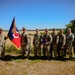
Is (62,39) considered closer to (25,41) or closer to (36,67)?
(25,41)

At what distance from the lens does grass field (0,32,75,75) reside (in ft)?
31.3

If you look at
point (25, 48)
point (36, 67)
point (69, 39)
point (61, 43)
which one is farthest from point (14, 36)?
point (69, 39)

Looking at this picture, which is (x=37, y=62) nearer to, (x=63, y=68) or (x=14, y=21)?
(x=63, y=68)

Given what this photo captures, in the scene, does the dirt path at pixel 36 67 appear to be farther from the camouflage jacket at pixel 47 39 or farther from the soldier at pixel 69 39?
the camouflage jacket at pixel 47 39

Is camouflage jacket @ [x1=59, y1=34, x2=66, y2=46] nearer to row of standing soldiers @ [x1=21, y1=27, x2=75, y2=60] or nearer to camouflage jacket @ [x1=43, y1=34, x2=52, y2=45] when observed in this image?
row of standing soldiers @ [x1=21, y1=27, x2=75, y2=60]

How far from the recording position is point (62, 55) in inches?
494

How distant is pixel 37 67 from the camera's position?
1053cm

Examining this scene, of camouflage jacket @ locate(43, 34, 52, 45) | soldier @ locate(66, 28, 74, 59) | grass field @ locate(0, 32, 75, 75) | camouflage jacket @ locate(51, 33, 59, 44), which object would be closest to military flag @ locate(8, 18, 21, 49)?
grass field @ locate(0, 32, 75, 75)

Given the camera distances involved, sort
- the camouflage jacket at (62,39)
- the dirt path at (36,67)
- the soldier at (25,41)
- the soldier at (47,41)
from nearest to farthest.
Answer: the dirt path at (36,67), the camouflage jacket at (62,39), the soldier at (47,41), the soldier at (25,41)

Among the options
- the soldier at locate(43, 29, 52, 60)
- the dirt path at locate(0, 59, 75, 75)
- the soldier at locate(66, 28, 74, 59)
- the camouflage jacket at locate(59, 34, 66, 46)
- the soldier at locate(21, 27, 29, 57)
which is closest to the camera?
the dirt path at locate(0, 59, 75, 75)

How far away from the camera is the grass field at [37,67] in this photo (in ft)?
31.3

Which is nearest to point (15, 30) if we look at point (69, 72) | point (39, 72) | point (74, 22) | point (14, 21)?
point (14, 21)

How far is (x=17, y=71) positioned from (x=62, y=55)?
3992mm

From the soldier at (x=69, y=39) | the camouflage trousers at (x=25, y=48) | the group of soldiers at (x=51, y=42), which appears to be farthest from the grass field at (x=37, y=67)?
the soldier at (x=69, y=39)
